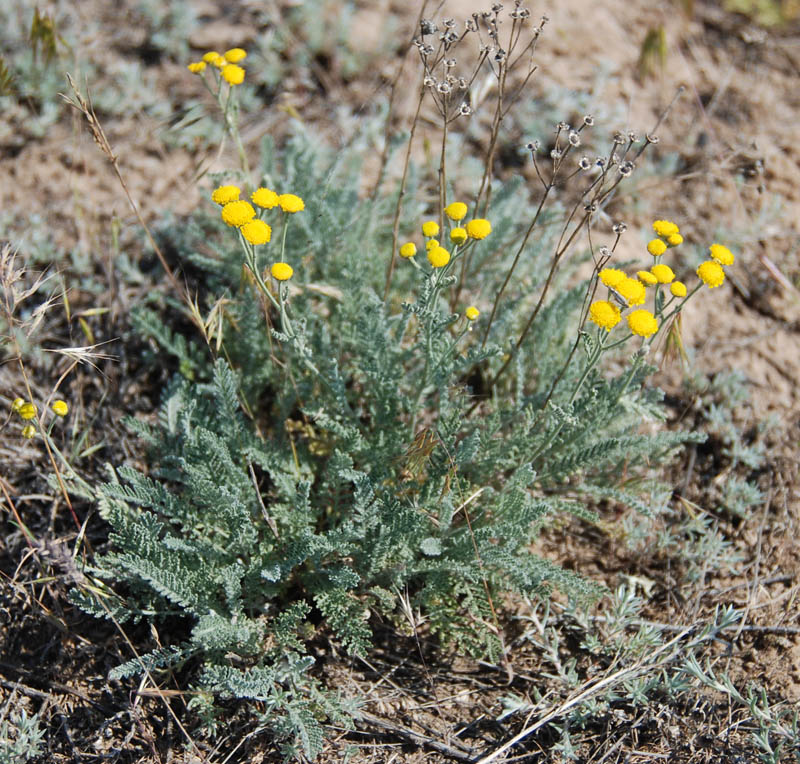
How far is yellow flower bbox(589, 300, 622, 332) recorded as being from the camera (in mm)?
2238

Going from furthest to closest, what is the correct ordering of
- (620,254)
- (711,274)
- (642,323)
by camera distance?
(620,254) < (711,274) < (642,323)

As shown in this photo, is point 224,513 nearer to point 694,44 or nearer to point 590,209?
point 590,209

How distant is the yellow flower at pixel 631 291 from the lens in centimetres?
226

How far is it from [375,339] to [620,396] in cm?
97

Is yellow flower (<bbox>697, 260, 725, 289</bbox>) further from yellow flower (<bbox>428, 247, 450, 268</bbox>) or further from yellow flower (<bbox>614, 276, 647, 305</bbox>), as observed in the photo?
yellow flower (<bbox>428, 247, 450, 268</bbox>)

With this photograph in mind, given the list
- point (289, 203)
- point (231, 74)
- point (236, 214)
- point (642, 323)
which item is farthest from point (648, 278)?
point (231, 74)

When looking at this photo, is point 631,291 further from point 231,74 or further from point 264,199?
point 231,74

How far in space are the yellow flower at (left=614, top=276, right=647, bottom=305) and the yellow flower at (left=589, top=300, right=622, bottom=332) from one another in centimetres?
5

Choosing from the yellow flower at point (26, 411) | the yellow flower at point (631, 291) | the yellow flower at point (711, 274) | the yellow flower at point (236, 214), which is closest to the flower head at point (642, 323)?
the yellow flower at point (631, 291)

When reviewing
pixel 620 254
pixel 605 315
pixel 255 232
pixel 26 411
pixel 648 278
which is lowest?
pixel 26 411

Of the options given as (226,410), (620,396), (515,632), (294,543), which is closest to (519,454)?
(620,396)

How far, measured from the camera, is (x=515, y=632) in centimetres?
284

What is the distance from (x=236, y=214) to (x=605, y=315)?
1.19m

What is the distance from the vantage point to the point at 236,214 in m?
2.29
